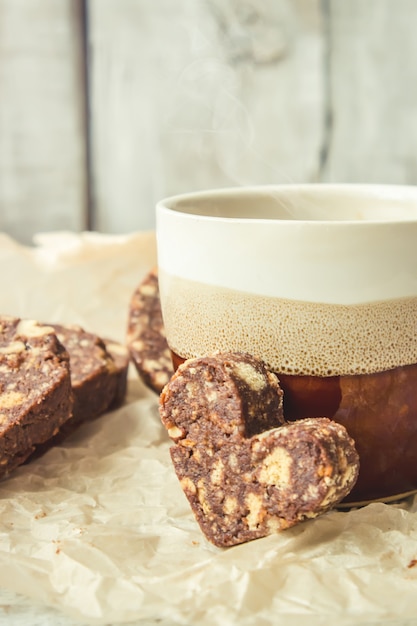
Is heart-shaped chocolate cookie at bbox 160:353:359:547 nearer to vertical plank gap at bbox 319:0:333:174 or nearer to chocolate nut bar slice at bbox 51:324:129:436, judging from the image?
chocolate nut bar slice at bbox 51:324:129:436

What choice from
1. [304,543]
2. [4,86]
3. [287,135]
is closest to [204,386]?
[304,543]

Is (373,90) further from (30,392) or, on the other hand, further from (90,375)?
(30,392)

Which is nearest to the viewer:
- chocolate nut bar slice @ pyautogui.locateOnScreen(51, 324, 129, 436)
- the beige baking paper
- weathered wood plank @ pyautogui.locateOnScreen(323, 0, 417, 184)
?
the beige baking paper

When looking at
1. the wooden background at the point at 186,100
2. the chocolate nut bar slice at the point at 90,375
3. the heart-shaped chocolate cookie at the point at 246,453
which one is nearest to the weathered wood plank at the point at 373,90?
the wooden background at the point at 186,100

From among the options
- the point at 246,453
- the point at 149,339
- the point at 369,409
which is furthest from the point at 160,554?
the point at 149,339

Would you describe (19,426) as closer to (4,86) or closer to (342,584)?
(342,584)

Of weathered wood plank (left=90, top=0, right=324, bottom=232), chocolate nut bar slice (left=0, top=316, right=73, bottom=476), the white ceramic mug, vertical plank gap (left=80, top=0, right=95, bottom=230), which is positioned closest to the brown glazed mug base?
the white ceramic mug
